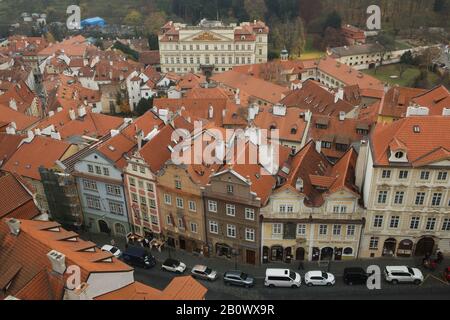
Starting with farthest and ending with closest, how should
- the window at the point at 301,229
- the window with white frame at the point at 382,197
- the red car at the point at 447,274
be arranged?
the window at the point at 301,229 < the window with white frame at the point at 382,197 < the red car at the point at 447,274

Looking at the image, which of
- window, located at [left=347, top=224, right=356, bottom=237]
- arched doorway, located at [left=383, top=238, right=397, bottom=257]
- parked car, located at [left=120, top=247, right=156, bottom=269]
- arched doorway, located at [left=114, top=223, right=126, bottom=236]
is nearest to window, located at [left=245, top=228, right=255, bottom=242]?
window, located at [left=347, top=224, right=356, bottom=237]

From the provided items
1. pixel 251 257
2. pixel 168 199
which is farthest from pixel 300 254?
pixel 168 199

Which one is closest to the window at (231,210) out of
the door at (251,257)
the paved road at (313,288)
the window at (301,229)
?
the door at (251,257)

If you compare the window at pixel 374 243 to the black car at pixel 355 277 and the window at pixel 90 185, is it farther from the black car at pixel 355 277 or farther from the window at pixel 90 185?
the window at pixel 90 185

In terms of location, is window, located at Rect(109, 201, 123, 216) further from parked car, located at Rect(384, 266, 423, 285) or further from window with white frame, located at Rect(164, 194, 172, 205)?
parked car, located at Rect(384, 266, 423, 285)

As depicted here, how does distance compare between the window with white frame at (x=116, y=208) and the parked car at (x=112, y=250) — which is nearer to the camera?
the parked car at (x=112, y=250)

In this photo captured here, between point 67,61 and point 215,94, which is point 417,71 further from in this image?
point 67,61

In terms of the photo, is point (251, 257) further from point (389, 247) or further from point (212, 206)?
point (389, 247)
